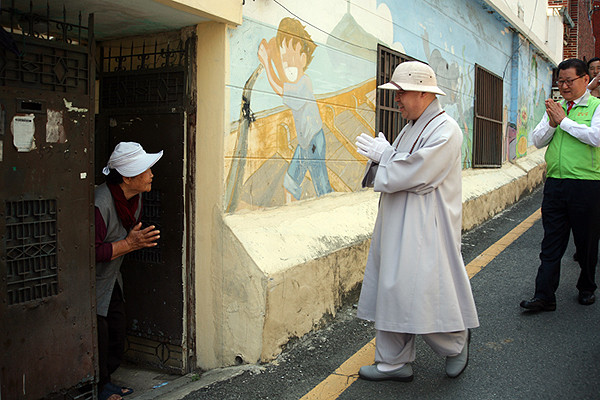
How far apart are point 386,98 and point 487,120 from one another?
4747 mm

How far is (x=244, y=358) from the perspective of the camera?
362cm

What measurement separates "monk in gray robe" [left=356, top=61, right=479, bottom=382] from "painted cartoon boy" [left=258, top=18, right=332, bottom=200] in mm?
1230

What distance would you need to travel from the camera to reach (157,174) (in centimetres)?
393

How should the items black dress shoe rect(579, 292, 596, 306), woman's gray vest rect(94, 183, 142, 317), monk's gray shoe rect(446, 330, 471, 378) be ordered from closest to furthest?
monk's gray shoe rect(446, 330, 471, 378) < woman's gray vest rect(94, 183, 142, 317) < black dress shoe rect(579, 292, 596, 306)

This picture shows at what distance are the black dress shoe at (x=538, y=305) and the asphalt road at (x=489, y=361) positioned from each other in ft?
0.17

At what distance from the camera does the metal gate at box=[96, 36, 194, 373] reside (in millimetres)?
3859

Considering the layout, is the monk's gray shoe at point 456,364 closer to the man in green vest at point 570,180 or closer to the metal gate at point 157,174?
the man in green vest at point 570,180

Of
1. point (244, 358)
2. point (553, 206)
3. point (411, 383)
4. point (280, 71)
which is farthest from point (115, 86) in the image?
point (553, 206)

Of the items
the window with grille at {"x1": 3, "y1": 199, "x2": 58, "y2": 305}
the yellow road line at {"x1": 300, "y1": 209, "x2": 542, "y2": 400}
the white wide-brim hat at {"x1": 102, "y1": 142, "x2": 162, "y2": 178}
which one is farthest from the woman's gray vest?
the yellow road line at {"x1": 300, "y1": 209, "x2": 542, "y2": 400}

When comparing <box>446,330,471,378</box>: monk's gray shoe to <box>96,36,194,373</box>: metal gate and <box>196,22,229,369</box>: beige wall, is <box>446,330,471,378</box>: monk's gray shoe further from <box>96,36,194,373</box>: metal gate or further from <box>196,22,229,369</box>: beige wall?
<box>96,36,194,373</box>: metal gate

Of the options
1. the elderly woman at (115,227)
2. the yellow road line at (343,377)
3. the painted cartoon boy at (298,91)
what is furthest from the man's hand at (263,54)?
the yellow road line at (343,377)

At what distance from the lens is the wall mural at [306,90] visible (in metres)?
3.90

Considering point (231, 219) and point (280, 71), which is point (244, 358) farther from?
point (280, 71)

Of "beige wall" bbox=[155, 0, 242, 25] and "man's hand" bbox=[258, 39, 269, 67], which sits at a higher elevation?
"beige wall" bbox=[155, 0, 242, 25]
